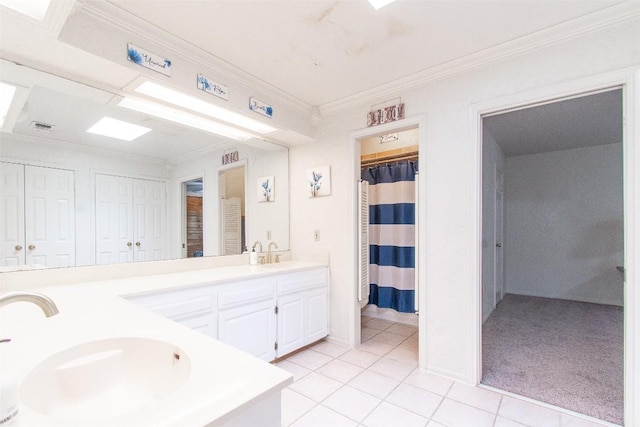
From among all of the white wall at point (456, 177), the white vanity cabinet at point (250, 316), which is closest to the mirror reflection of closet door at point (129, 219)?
the white vanity cabinet at point (250, 316)

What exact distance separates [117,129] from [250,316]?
169 cm

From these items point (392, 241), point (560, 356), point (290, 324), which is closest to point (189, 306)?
point (290, 324)

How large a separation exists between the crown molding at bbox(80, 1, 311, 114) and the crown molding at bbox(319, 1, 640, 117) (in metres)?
0.81

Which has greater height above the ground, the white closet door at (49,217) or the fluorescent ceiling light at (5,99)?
the fluorescent ceiling light at (5,99)

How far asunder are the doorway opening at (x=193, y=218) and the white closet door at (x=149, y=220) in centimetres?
18

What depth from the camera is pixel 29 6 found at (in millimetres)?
1263

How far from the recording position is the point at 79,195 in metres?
2.02

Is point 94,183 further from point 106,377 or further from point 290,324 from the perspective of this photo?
point 290,324

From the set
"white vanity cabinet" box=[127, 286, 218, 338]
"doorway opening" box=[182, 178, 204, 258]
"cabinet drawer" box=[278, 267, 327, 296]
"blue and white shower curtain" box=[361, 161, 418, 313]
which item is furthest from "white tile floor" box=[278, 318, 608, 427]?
"doorway opening" box=[182, 178, 204, 258]

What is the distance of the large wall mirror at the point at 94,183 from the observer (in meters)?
1.79

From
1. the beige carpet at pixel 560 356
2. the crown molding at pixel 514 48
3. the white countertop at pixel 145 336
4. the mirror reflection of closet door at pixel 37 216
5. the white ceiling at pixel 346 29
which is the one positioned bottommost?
the beige carpet at pixel 560 356

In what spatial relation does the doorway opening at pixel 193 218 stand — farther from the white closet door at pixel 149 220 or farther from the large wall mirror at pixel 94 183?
the white closet door at pixel 149 220

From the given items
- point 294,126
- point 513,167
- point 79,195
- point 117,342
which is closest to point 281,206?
point 294,126

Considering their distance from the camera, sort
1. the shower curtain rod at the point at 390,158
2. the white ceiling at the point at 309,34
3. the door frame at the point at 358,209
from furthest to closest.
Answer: the shower curtain rod at the point at 390,158, the door frame at the point at 358,209, the white ceiling at the point at 309,34
